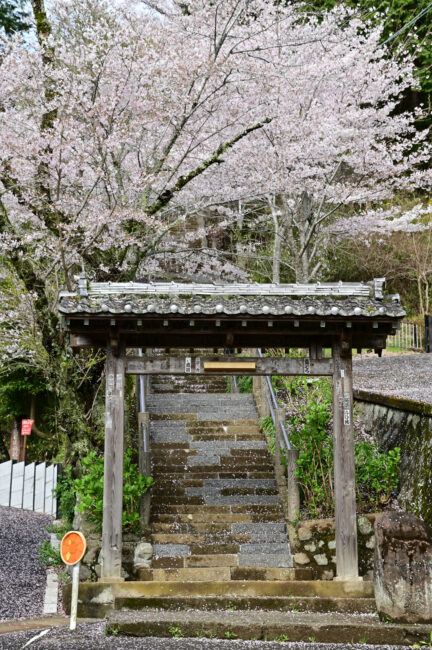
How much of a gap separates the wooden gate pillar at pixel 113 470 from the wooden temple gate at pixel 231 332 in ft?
0.04

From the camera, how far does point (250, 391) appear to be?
14.2 metres

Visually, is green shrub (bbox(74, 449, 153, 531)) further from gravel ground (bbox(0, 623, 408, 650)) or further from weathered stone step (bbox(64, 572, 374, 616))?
gravel ground (bbox(0, 623, 408, 650))

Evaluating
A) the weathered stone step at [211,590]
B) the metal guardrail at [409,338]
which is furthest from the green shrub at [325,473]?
the metal guardrail at [409,338]

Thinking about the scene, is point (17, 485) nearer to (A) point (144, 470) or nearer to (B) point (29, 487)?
(B) point (29, 487)

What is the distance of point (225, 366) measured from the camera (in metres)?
7.93

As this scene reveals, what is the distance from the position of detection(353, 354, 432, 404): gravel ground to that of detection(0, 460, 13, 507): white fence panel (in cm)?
940

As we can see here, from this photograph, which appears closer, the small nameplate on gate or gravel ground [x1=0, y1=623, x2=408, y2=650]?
Result: gravel ground [x1=0, y1=623, x2=408, y2=650]

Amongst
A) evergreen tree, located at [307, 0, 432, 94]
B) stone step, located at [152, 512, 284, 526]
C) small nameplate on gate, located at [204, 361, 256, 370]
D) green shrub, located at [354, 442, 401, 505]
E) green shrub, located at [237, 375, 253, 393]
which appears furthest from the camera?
evergreen tree, located at [307, 0, 432, 94]

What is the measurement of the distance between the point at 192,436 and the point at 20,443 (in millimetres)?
10109

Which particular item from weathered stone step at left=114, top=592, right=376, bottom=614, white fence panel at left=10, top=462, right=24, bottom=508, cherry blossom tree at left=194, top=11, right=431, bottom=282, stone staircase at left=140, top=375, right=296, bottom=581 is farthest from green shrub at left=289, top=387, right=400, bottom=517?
white fence panel at left=10, top=462, right=24, bottom=508

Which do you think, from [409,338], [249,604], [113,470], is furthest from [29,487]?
[409,338]

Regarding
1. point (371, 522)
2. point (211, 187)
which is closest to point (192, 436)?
point (371, 522)

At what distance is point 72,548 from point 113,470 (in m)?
2.12

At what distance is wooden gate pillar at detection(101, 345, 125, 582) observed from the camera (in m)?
7.77
